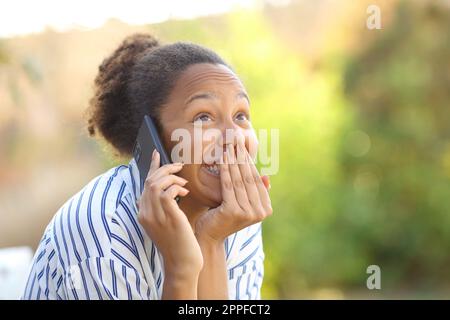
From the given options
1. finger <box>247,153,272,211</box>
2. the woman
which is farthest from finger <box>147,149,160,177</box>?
finger <box>247,153,272,211</box>

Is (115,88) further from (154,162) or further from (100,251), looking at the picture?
(100,251)

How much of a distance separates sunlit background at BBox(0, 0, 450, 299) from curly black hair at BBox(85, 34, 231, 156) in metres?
3.12

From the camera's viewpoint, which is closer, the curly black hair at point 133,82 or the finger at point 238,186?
the finger at point 238,186

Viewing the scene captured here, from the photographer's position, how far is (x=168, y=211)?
1628mm

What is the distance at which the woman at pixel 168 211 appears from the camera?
1.65 m

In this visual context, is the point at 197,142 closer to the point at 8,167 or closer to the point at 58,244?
the point at 58,244

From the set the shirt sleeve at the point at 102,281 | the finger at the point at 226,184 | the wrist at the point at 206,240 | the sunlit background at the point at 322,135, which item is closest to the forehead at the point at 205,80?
the finger at the point at 226,184

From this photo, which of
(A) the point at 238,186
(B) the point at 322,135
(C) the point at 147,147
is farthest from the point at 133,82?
(B) the point at 322,135

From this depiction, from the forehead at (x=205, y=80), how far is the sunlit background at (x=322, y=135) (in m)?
3.47

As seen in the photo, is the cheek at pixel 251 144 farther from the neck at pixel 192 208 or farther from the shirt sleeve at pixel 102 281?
the shirt sleeve at pixel 102 281

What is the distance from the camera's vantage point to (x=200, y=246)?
178 cm
